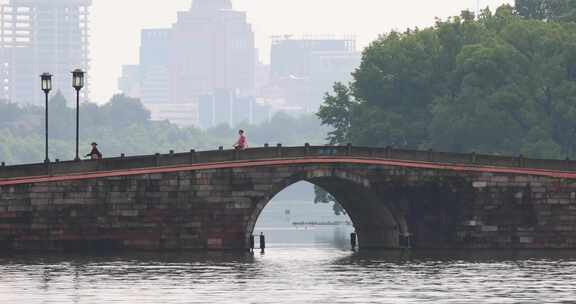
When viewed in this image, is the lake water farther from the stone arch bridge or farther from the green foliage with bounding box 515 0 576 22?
the green foliage with bounding box 515 0 576 22

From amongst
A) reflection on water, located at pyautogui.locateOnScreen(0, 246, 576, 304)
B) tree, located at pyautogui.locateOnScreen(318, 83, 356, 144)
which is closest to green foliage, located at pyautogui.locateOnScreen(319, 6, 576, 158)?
tree, located at pyautogui.locateOnScreen(318, 83, 356, 144)

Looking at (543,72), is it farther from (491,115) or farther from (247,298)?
(247,298)

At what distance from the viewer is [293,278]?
72.9m

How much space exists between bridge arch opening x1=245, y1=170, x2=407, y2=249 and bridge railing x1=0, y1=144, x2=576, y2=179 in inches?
44.8

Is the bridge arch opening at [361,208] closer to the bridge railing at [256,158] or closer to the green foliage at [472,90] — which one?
the bridge railing at [256,158]

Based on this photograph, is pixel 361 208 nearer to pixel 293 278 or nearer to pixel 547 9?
pixel 293 278

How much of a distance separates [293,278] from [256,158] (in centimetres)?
1921

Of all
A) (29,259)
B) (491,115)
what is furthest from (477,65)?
(29,259)

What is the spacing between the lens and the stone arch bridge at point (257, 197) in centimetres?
8838

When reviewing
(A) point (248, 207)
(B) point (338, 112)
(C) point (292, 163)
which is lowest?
(A) point (248, 207)

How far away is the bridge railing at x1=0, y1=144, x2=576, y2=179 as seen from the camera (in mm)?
88062

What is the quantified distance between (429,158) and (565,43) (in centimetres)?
3575

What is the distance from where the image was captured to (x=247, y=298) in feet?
205

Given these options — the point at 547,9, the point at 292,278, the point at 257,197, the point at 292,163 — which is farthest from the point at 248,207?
the point at 547,9
